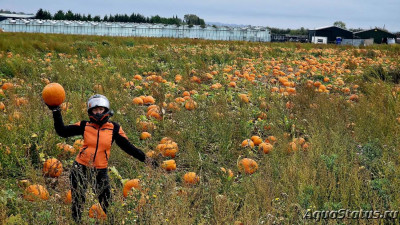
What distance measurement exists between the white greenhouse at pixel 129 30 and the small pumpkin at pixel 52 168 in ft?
143

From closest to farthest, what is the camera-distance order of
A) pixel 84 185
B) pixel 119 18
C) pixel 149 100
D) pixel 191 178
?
pixel 84 185
pixel 191 178
pixel 149 100
pixel 119 18

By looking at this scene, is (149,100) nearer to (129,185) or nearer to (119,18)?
(129,185)

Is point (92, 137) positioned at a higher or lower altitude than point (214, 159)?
higher

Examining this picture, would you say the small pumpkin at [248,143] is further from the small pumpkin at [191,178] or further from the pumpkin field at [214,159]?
the small pumpkin at [191,178]

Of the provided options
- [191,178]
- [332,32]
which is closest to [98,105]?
[191,178]

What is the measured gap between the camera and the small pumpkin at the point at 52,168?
3.44 metres

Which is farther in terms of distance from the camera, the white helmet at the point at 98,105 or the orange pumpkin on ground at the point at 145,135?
the orange pumpkin on ground at the point at 145,135

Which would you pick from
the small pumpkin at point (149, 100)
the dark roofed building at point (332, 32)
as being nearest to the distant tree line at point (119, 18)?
the dark roofed building at point (332, 32)

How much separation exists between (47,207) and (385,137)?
3413 mm

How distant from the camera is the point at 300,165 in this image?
11.1 ft

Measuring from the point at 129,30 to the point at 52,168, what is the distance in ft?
151

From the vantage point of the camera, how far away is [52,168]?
11.3 feet

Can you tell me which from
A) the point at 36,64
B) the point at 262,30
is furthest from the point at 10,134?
the point at 262,30

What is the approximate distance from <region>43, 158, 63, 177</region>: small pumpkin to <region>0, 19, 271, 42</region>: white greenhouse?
1719 inches
